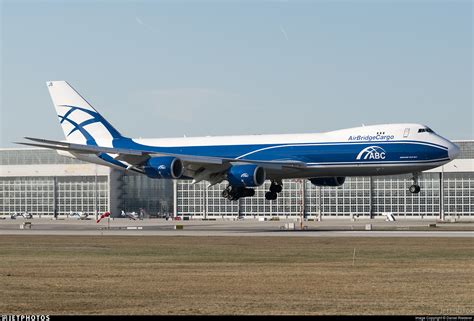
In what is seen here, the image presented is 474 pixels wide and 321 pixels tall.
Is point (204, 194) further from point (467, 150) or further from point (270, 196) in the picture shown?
point (270, 196)

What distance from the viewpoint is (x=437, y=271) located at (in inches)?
1570

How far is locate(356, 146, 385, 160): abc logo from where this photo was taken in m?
82.5

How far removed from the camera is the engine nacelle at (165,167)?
85000 millimetres

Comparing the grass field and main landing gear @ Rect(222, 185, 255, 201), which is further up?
main landing gear @ Rect(222, 185, 255, 201)

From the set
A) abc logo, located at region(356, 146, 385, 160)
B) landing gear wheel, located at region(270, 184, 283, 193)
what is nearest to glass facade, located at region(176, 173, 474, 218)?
landing gear wheel, located at region(270, 184, 283, 193)

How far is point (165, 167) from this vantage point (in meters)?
84.8

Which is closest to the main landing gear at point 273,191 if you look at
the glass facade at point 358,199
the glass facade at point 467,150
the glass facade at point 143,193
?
the glass facade at point 358,199

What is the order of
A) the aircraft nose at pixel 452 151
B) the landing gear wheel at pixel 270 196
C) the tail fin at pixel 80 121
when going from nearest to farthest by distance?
the aircraft nose at pixel 452 151 → the landing gear wheel at pixel 270 196 → the tail fin at pixel 80 121

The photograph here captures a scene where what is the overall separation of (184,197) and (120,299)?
399 feet

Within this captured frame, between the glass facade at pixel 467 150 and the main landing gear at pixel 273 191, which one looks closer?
the main landing gear at pixel 273 191

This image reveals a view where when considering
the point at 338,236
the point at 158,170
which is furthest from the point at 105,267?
the point at 158,170

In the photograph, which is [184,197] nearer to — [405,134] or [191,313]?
[405,134]

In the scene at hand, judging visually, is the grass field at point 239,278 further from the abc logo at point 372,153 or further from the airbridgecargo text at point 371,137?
the airbridgecargo text at point 371,137

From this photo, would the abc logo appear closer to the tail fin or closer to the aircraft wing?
the aircraft wing
